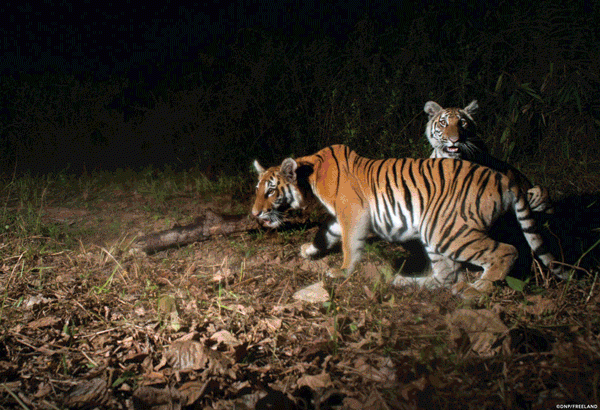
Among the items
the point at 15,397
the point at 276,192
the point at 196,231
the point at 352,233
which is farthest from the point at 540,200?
the point at 15,397

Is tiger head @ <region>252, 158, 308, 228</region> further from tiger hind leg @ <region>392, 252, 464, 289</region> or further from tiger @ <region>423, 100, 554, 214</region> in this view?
tiger @ <region>423, 100, 554, 214</region>

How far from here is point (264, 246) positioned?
3912mm

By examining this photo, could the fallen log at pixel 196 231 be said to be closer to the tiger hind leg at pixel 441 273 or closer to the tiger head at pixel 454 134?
the tiger hind leg at pixel 441 273

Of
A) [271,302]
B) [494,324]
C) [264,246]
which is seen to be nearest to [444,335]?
[494,324]

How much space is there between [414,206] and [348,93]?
8.97 feet

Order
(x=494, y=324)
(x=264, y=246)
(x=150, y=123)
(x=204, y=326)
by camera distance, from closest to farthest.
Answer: (x=494, y=324) → (x=204, y=326) → (x=264, y=246) → (x=150, y=123)

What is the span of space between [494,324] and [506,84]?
4.81 metres

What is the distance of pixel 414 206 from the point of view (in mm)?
3109

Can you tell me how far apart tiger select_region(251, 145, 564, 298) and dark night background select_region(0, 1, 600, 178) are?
1718mm

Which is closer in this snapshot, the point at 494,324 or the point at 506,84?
the point at 494,324

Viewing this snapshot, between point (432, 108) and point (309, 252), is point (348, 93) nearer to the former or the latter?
point (432, 108)

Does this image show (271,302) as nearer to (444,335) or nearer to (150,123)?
(444,335)

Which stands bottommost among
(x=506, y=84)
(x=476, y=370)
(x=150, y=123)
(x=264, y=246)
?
(x=264, y=246)

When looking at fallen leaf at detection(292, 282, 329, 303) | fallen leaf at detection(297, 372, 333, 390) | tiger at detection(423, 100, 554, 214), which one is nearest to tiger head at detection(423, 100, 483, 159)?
tiger at detection(423, 100, 554, 214)
